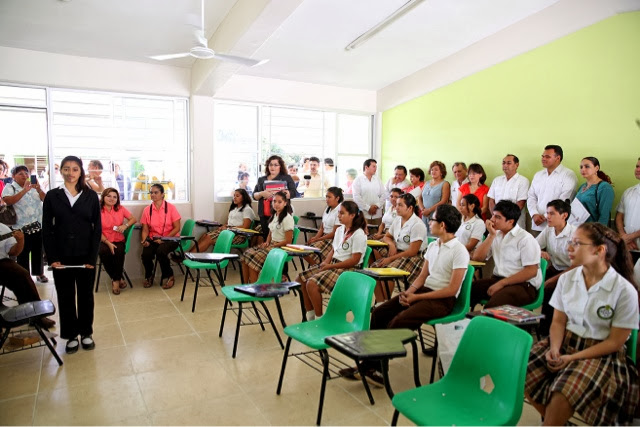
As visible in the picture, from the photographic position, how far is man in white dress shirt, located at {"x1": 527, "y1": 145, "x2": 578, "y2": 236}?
466cm

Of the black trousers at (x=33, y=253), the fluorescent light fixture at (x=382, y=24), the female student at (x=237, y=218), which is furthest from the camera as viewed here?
the female student at (x=237, y=218)

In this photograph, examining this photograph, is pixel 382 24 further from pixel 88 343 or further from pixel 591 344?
pixel 88 343

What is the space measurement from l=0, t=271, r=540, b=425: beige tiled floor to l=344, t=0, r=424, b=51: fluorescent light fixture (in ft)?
11.9

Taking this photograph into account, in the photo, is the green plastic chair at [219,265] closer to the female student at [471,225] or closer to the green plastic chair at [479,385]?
the female student at [471,225]

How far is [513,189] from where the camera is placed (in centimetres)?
520

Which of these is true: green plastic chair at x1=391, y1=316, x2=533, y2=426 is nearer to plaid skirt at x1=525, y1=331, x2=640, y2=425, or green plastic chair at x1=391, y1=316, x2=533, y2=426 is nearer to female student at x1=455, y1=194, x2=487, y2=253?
plaid skirt at x1=525, y1=331, x2=640, y2=425

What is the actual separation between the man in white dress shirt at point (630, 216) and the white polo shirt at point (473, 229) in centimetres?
133

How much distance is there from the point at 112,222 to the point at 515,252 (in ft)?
16.3

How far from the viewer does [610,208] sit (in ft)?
13.9

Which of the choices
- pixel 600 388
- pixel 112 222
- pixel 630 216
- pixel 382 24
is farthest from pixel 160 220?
pixel 630 216

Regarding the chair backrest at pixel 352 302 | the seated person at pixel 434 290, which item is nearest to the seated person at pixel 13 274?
the chair backrest at pixel 352 302

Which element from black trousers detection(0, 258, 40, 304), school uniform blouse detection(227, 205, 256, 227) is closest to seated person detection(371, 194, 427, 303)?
school uniform blouse detection(227, 205, 256, 227)

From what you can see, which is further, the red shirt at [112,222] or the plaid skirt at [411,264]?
the red shirt at [112,222]

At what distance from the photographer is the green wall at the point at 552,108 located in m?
4.40
